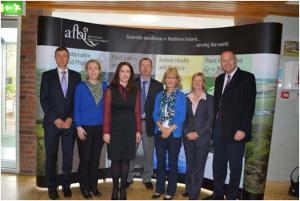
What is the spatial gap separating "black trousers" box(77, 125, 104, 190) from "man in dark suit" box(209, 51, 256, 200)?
1352mm

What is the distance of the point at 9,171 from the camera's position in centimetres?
473

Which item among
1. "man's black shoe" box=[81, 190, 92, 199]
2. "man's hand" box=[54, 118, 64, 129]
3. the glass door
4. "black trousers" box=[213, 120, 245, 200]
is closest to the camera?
"black trousers" box=[213, 120, 245, 200]

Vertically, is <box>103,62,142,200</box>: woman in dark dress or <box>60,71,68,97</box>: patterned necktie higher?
<box>60,71,68,97</box>: patterned necktie

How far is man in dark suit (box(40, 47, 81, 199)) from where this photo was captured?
11.7 ft

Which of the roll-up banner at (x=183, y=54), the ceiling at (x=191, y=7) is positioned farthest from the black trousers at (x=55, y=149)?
the ceiling at (x=191, y=7)

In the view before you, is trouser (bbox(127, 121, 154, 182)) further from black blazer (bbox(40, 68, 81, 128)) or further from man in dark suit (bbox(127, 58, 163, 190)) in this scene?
black blazer (bbox(40, 68, 81, 128))

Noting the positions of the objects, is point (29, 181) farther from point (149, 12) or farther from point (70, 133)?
point (149, 12)

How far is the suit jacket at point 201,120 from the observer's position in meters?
3.55

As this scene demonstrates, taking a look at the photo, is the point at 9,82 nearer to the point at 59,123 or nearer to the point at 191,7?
the point at 59,123

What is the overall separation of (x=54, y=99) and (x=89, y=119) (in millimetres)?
464

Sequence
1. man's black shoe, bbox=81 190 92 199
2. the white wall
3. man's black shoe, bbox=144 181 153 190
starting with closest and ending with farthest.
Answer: man's black shoe, bbox=81 190 92 199 < man's black shoe, bbox=144 181 153 190 < the white wall

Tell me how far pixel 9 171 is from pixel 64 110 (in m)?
1.88

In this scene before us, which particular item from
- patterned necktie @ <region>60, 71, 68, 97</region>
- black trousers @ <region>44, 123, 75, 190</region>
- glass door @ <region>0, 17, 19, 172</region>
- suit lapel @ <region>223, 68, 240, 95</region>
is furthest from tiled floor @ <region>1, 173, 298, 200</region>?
suit lapel @ <region>223, 68, 240, 95</region>

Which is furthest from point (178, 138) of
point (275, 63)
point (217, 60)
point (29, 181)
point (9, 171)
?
point (9, 171)
